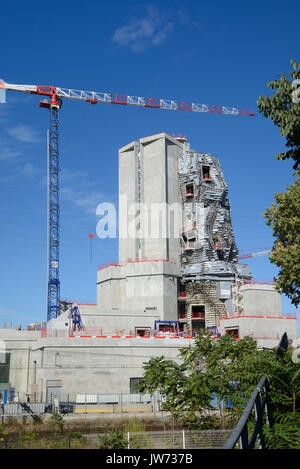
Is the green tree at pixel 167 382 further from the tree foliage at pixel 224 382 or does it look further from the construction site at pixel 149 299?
the construction site at pixel 149 299

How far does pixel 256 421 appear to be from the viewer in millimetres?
6293

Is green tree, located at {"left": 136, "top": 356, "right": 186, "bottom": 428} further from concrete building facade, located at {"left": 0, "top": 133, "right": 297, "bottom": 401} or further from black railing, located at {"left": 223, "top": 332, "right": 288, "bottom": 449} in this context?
concrete building facade, located at {"left": 0, "top": 133, "right": 297, "bottom": 401}

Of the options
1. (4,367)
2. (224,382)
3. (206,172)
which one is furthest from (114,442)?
(206,172)

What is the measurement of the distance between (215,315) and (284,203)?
109 ft

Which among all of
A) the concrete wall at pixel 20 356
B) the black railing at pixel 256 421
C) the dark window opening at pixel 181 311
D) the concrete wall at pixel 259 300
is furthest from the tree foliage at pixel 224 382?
the dark window opening at pixel 181 311

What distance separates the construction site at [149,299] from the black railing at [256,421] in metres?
40.6

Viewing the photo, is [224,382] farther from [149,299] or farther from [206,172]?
[206,172]

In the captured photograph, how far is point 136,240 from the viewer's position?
76.8 m

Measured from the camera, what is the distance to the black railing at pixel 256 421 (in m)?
4.54

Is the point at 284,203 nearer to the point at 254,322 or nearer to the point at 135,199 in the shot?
the point at 254,322

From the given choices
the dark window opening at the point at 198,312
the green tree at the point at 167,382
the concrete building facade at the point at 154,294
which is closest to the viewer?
the green tree at the point at 167,382

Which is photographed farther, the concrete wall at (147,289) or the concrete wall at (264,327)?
the concrete wall at (147,289)

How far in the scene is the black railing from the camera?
4540mm

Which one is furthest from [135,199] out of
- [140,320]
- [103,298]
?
[140,320]
